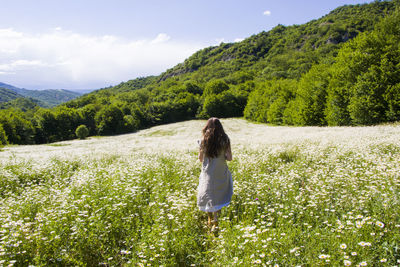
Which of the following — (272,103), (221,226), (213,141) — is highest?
(272,103)

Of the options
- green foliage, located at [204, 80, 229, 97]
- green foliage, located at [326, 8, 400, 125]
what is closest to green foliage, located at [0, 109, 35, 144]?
green foliage, located at [204, 80, 229, 97]

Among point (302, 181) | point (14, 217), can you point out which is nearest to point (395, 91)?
point (302, 181)

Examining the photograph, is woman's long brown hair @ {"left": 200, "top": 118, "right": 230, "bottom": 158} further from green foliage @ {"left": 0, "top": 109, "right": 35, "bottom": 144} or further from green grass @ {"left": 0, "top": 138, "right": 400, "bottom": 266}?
green foliage @ {"left": 0, "top": 109, "right": 35, "bottom": 144}

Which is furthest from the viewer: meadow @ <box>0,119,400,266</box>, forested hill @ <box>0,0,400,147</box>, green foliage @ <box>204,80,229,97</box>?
green foliage @ <box>204,80,229,97</box>

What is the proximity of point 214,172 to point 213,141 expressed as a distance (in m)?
0.76

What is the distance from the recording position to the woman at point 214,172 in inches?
208

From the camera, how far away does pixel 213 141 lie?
5.27m

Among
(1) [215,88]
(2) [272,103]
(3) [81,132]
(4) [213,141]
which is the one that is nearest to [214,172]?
(4) [213,141]

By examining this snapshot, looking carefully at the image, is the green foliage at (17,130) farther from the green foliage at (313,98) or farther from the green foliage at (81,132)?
the green foliage at (313,98)

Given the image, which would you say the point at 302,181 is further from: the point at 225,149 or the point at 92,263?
the point at 92,263

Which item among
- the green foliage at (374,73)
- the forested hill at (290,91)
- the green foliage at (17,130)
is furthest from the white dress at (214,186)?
the green foliage at (17,130)

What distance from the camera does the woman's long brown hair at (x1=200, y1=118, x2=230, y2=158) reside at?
5.28m

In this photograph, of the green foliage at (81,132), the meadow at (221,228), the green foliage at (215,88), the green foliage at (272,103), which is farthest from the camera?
the green foliage at (215,88)

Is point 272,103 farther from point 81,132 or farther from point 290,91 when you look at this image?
point 81,132
